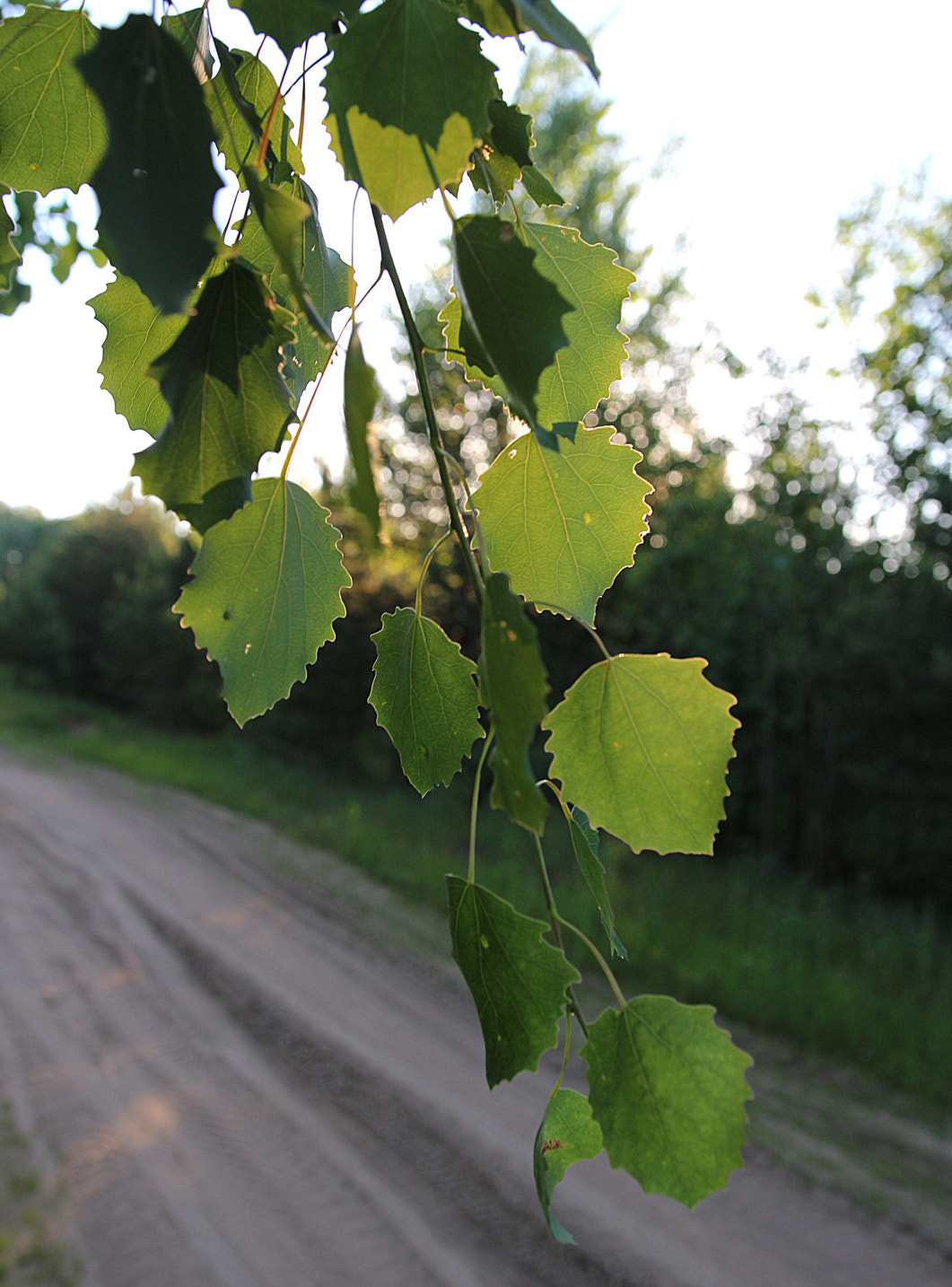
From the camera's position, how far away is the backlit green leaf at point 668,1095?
1.70 ft

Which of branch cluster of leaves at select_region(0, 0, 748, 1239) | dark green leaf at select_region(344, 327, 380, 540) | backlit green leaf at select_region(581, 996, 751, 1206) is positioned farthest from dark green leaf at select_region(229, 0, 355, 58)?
backlit green leaf at select_region(581, 996, 751, 1206)

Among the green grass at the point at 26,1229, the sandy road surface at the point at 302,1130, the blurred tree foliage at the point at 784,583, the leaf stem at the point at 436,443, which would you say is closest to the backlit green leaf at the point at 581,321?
the leaf stem at the point at 436,443

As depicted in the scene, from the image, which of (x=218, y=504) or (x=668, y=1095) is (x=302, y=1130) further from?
(x=218, y=504)

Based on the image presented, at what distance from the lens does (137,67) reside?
1.26ft

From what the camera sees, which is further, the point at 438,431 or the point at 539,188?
the point at 539,188

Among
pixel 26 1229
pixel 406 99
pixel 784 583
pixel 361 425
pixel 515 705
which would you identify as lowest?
pixel 26 1229

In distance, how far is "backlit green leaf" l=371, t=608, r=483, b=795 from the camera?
586 millimetres

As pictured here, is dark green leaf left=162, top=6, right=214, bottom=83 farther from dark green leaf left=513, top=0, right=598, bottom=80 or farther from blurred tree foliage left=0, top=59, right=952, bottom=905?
blurred tree foliage left=0, top=59, right=952, bottom=905

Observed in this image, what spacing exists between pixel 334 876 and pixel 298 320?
795cm

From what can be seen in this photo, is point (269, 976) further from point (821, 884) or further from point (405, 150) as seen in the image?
point (405, 150)

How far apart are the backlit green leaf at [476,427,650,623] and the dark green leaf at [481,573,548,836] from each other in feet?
0.68

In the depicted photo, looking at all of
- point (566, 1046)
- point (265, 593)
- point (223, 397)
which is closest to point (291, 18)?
point (223, 397)

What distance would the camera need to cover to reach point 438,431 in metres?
0.48

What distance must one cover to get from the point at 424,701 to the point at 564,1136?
0.29 m
